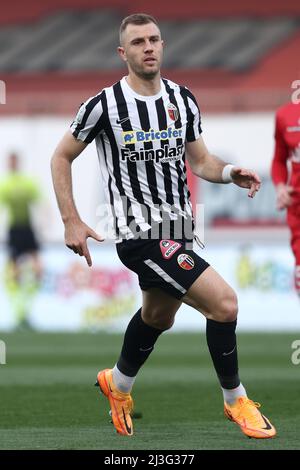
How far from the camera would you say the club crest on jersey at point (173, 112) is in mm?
6441

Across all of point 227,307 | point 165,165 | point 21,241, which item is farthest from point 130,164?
point 21,241

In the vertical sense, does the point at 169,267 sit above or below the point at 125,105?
below

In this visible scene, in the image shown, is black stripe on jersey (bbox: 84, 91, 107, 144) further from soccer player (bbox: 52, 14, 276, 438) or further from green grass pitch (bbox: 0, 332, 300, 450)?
green grass pitch (bbox: 0, 332, 300, 450)

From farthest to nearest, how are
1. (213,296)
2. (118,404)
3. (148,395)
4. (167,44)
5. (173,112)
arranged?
(167,44), (148,395), (118,404), (173,112), (213,296)

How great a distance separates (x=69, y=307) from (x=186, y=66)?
1096cm

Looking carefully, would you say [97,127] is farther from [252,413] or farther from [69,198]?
[252,413]

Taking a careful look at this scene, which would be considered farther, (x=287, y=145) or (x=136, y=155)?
(x=287, y=145)

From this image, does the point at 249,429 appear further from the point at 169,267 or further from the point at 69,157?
the point at 69,157

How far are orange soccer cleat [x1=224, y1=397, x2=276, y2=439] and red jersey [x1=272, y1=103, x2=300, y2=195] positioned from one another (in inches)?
117

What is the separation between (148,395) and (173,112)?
2517mm

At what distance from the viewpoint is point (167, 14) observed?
26.5 metres

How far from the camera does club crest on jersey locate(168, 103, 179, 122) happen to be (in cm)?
644

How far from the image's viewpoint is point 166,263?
618 cm

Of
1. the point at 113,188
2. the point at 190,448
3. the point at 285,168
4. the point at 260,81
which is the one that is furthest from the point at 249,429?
the point at 260,81
